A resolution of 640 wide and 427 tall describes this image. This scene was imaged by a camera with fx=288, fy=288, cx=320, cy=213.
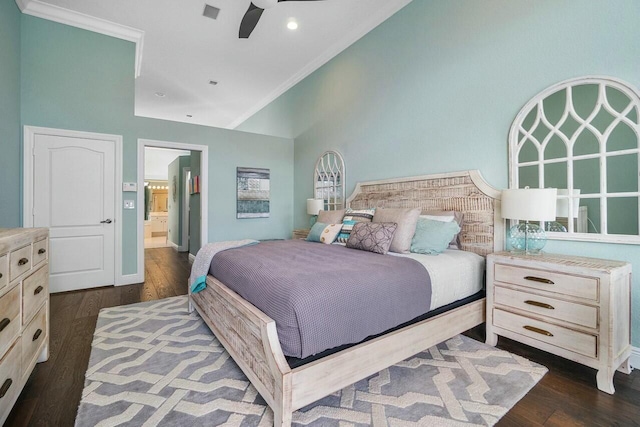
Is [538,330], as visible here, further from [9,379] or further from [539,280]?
[9,379]

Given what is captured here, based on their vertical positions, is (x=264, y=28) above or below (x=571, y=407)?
above

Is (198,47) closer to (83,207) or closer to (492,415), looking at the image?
(83,207)

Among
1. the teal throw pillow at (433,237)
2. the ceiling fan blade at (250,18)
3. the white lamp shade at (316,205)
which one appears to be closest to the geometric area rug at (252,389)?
the teal throw pillow at (433,237)

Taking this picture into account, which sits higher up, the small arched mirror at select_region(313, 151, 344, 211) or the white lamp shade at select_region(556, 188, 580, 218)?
the small arched mirror at select_region(313, 151, 344, 211)

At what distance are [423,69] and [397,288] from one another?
252cm

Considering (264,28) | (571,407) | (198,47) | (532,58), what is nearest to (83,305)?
(198,47)

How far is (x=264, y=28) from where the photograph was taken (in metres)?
3.75

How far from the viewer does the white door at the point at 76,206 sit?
3465mm

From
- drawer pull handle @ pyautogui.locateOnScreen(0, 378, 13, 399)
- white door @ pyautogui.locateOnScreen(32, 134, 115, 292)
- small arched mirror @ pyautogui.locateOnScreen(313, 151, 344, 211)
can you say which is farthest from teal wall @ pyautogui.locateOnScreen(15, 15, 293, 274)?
drawer pull handle @ pyautogui.locateOnScreen(0, 378, 13, 399)

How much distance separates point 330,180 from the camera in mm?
4477

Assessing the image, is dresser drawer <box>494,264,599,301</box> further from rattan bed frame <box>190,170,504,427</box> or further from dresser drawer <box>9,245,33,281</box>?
dresser drawer <box>9,245,33,281</box>

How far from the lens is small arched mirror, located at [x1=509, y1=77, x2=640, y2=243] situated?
191 cm

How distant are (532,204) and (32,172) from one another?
5060mm

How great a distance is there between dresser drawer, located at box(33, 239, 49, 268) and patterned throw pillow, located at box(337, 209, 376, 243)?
2301mm
